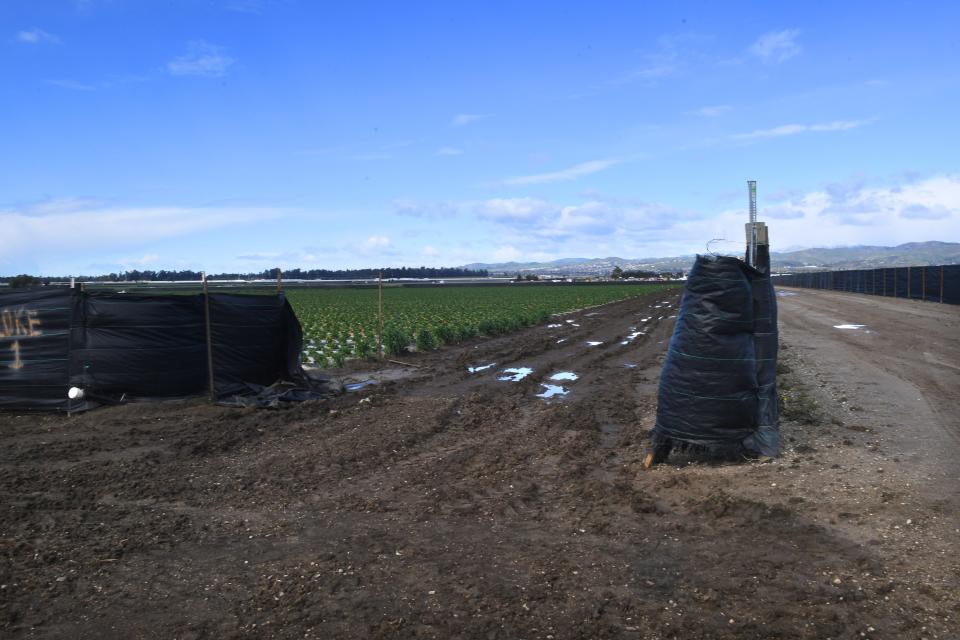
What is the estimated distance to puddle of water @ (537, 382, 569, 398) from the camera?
1238 centimetres

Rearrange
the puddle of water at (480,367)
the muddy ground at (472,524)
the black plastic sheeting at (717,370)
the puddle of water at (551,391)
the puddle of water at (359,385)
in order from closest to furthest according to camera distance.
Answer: the muddy ground at (472,524) → the black plastic sheeting at (717,370) → the puddle of water at (551,391) → the puddle of water at (359,385) → the puddle of water at (480,367)

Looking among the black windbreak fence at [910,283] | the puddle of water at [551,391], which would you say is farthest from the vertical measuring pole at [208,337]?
the black windbreak fence at [910,283]

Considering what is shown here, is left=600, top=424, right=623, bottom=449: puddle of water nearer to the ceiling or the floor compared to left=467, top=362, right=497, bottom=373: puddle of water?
nearer to the floor

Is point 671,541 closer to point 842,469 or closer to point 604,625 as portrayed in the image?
point 604,625

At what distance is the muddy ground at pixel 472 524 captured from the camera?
427 centimetres

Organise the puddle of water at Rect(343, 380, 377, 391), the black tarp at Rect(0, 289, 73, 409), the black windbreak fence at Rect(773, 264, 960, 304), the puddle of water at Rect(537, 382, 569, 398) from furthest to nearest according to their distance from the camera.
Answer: the black windbreak fence at Rect(773, 264, 960, 304) < the puddle of water at Rect(343, 380, 377, 391) < the puddle of water at Rect(537, 382, 569, 398) < the black tarp at Rect(0, 289, 73, 409)

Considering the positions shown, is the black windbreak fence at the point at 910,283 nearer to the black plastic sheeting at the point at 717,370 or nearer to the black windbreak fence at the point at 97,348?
the black plastic sheeting at the point at 717,370

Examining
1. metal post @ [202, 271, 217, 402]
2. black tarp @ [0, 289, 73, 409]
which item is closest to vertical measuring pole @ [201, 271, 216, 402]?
metal post @ [202, 271, 217, 402]

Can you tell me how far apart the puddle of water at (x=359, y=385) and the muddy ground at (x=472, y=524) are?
1962 mm

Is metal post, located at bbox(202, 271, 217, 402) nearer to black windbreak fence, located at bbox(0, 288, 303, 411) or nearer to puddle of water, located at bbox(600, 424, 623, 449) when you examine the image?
A: black windbreak fence, located at bbox(0, 288, 303, 411)

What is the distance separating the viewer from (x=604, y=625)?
4090 millimetres

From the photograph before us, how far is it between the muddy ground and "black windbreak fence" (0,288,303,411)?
1.42 feet

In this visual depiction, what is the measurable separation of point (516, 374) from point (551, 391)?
2177 millimetres

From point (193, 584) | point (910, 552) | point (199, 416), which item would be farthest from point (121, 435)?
point (910, 552)
